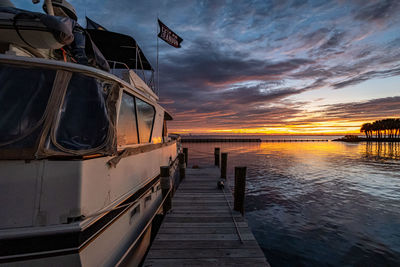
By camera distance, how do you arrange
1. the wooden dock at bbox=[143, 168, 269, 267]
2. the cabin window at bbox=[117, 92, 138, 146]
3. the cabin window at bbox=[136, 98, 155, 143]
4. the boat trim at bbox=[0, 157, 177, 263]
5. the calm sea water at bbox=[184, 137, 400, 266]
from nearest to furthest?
the boat trim at bbox=[0, 157, 177, 263] < the wooden dock at bbox=[143, 168, 269, 267] < the cabin window at bbox=[117, 92, 138, 146] < the cabin window at bbox=[136, 98, 155, 143] < the calm sea water at bbox=[184, 137, 400, 266]

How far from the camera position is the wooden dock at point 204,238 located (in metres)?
3.56

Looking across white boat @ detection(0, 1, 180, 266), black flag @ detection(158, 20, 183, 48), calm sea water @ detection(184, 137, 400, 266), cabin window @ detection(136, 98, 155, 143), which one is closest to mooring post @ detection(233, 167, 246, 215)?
calm sea water @ detection(184, 137, 400, 266)

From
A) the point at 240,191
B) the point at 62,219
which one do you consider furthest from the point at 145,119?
the point at 240,191

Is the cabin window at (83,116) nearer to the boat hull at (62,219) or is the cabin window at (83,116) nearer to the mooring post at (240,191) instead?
the boat hull at (62,219)

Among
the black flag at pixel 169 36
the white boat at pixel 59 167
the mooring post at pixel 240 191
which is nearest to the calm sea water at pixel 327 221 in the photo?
the mooring post at pixel 240 191

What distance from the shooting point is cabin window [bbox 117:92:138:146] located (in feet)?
12.2

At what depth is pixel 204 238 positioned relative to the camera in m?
4.28

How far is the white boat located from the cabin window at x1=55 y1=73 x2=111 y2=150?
1 centimetres

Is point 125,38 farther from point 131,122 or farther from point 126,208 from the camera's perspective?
point 126,208

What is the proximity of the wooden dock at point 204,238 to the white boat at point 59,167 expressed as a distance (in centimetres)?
103

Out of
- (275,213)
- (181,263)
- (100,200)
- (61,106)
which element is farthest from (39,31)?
(275,213)

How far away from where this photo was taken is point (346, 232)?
6.49 meters

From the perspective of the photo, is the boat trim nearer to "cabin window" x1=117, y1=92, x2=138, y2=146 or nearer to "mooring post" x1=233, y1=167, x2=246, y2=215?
"cabin window" x1=117, y1=92, x2=138, y2=146

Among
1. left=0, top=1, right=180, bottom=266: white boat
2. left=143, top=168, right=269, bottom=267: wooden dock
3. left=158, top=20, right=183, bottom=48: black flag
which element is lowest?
left=143, top=168, right=269, bottom=267: wooden dock
